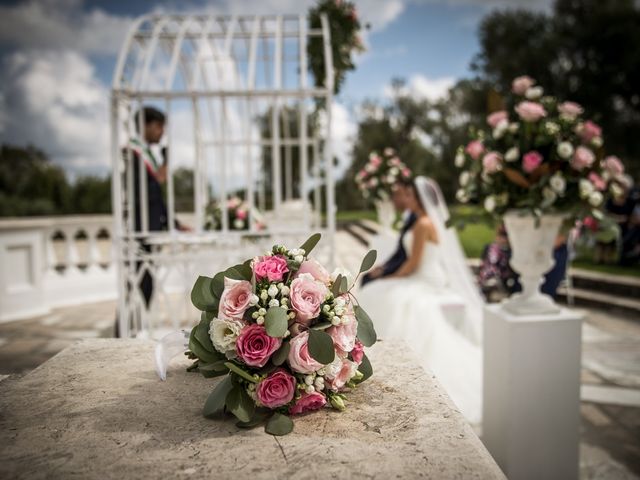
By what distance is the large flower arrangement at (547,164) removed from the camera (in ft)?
8.79

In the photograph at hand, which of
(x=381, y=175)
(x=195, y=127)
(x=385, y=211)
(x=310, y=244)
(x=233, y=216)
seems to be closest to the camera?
(x=310, y=244)

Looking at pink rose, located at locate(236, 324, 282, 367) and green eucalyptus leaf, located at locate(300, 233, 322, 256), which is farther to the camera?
green eucalyptus leaf, located at locate(300, 233, 322, 256)

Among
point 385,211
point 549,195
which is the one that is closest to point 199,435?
point 549,195

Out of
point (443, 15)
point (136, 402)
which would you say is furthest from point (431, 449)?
point (443, 15)

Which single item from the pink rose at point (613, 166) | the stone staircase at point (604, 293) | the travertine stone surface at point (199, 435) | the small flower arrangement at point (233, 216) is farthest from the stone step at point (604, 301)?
the travertine stone surface at point (199, 435)

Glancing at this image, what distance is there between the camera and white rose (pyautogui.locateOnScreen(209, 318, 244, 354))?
112 centimetres

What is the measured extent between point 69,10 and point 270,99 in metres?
31.5

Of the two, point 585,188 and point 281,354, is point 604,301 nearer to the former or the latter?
point 585,188

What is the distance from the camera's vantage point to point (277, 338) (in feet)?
3.68

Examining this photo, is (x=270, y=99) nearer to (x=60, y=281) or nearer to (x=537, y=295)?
(x=537, y=295)

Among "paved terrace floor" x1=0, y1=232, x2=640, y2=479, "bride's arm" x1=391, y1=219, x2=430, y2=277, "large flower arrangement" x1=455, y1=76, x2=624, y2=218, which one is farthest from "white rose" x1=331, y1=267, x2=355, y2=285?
"bride's arm" x1=391, y1=219, x2=430, y2=277

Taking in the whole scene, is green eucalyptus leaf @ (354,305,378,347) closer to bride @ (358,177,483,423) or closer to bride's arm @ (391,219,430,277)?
bride @ (358,177,483,423)

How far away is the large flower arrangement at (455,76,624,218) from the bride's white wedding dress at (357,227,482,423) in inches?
53.5

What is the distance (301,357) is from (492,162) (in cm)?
208
